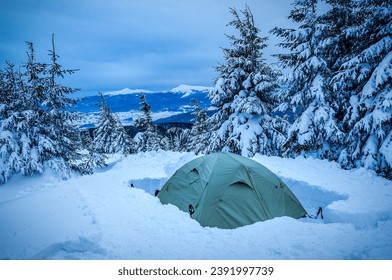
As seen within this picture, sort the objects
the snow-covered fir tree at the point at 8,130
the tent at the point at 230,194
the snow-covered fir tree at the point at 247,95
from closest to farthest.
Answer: the tent at the point at 230,194 < the snow-covered fir tree at the point at 8,130 < the snow-covered fir tree at the point at 247,95

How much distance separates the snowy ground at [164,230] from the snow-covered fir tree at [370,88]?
2719 mm

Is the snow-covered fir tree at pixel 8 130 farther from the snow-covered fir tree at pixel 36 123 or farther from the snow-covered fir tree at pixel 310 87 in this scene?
the snow-covered fir tree at pixel 310 87

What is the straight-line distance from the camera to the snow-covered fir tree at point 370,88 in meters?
9.23

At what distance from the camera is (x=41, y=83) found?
1365 centimetres

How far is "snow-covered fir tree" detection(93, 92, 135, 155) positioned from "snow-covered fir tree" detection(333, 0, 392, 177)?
26.0 metres

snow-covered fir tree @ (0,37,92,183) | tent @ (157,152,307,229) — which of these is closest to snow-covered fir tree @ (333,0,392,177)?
tent @ (157,152,307,229)

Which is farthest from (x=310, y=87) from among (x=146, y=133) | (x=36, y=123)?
(x=146, y=133)

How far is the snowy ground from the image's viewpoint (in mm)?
4062

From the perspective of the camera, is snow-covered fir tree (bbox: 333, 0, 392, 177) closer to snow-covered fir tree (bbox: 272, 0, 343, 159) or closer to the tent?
snow-covered fir tree (bbox: 272, 0, 343, 159)

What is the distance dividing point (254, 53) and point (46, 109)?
46.4ft

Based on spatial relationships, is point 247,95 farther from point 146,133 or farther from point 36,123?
point 146,133

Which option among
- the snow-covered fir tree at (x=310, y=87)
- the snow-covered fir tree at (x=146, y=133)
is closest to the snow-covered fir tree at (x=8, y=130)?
the snow-covered fir tree at (x=146, y=133)
